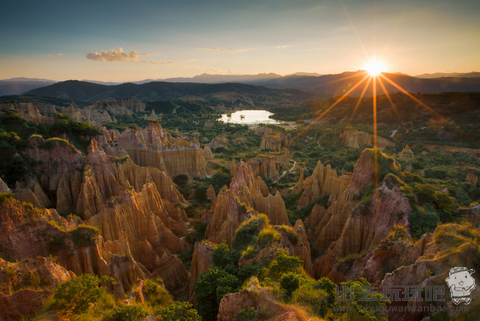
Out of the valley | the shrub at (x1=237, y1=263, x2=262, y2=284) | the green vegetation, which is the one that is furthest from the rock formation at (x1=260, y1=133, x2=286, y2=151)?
the shrub at (x1=237, y1=263, x2=262, y2=284)

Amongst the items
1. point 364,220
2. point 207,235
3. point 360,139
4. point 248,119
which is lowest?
point 207,235

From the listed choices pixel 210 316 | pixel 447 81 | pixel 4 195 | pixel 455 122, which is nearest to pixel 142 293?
pixel 210 316

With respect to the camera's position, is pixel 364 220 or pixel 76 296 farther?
pixel 364 220

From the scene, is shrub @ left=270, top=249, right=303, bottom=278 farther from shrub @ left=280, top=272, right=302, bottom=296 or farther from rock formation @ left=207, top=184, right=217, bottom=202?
rock formation @ left=207, top=184, right=217, bottom=202

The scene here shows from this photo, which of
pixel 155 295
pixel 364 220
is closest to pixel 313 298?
pixel 155 295

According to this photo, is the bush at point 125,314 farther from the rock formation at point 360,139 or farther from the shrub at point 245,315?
the rock formation at point 360,139

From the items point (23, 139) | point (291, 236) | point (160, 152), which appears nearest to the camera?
point (291, 236)

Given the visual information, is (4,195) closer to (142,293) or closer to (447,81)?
(142,293)

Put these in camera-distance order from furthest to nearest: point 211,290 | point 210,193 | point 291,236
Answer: point 210,193, point 291,236, point 211,290

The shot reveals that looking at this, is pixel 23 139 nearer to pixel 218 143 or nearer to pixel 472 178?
pixel 218 143
